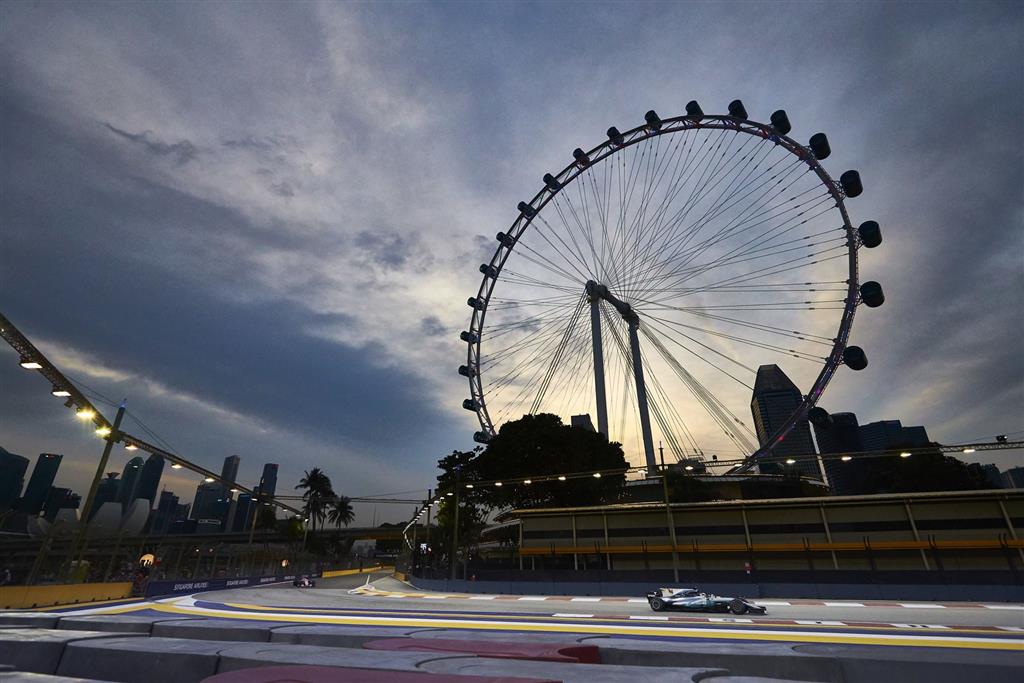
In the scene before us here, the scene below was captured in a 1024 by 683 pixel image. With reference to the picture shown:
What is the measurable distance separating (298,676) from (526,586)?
35.5 m

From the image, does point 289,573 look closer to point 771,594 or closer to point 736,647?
point 771,594

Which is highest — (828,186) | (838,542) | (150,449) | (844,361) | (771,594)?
(828,186)

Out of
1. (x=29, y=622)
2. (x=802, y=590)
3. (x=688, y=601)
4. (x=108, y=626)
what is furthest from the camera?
(x=802, y=590)

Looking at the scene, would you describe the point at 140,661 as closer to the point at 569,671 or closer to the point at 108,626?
the point at 569,671

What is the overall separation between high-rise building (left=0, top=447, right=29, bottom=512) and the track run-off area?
201 m

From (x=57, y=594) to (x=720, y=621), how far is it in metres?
36.2

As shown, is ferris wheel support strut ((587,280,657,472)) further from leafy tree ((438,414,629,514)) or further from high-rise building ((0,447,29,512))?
high-rise building ((0,447,29,512))

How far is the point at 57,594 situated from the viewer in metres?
28.2

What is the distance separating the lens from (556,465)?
6291 centimetres

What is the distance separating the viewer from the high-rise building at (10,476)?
161000mm

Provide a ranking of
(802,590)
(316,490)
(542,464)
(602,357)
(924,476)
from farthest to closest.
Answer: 1. (316,490)
2. (924,476)
3. (542,464)
4. (602,357)
5. (802,590)

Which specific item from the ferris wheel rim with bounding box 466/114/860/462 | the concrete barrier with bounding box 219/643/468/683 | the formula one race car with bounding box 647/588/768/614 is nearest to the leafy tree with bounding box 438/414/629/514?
the ferris wheel rim with bounding box 466/114/860/462

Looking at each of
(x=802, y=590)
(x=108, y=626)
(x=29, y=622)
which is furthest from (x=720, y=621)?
(x=29, y=622)

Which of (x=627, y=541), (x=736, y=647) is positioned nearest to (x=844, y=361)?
(x=627, y=541)
